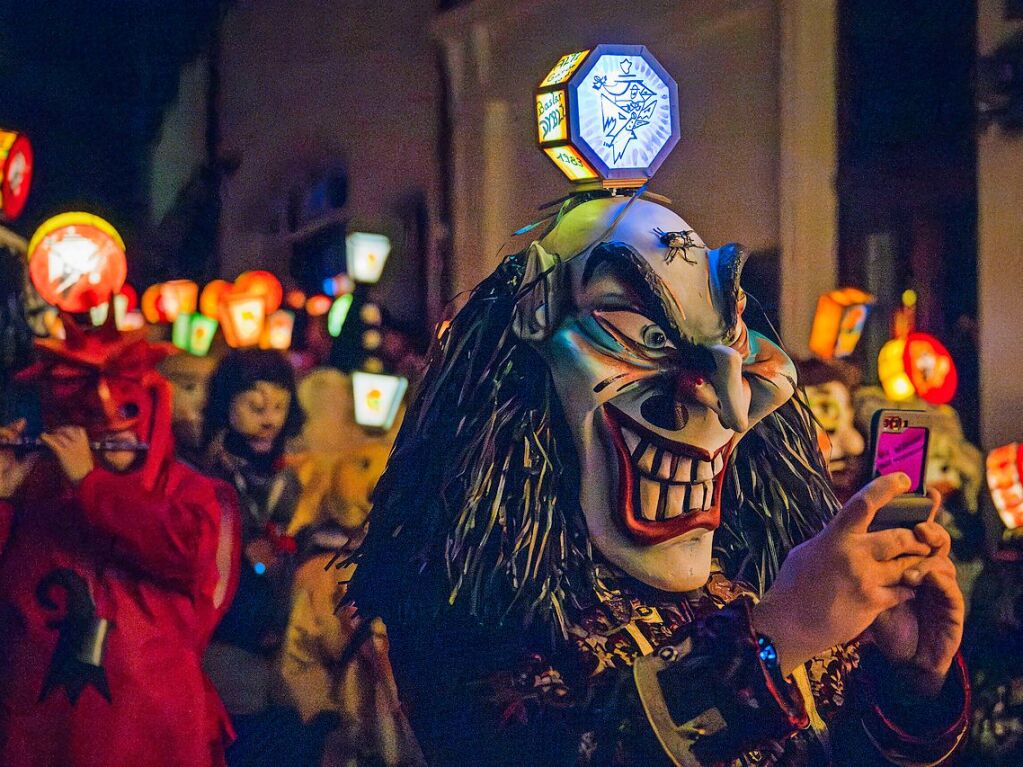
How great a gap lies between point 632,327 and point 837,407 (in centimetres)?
79

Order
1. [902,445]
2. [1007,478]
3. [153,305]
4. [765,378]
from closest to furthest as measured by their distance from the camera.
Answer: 1. [765,378]
2. [902,445]
3. [153,305]
4. [1007,478]

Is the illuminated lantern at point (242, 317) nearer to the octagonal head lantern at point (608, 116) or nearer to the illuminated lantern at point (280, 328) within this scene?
the illuminated lantern at point (280, 328)

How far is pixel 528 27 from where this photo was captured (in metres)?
2.21

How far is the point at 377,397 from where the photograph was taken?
210cm

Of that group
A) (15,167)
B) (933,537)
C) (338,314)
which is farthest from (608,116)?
(15,167)

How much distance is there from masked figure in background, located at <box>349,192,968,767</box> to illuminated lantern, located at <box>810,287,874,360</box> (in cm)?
49

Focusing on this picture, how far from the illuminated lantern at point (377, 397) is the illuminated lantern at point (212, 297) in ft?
0.88

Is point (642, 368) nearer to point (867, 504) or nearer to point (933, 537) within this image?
point (867, 504)

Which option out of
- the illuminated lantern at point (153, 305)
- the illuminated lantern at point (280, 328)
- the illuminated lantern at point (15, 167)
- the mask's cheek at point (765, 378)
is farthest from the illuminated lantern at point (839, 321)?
the illuminated lantern at point (15, 167)

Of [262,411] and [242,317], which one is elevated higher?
[242,317]

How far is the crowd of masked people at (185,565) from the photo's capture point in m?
1.89

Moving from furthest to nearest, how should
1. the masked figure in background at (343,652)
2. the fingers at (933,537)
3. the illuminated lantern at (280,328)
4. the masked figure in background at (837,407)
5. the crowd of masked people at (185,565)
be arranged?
the masked figure in background at (837,407) < the illuminated lantern at (280,328) < the masked figure in background at (343,652) < the crowd of masked people at (185,565) < the fingers at (933,537)

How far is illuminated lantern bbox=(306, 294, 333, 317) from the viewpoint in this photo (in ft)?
6.95

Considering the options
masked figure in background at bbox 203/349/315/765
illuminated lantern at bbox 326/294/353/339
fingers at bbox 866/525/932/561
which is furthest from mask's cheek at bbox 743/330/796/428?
masked figure in background at bbox 203/349/315/765
